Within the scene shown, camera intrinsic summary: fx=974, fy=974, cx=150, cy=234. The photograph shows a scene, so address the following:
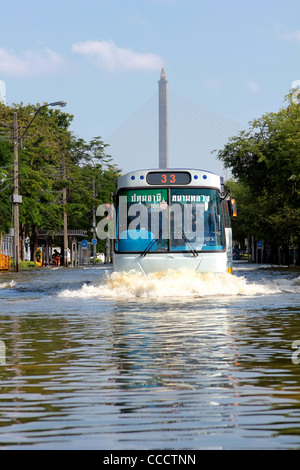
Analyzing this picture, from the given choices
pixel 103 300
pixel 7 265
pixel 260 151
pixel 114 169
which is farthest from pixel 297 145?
pixel 114 169

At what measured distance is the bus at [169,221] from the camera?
24.5m

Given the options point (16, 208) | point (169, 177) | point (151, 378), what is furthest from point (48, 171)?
point (151, 378)

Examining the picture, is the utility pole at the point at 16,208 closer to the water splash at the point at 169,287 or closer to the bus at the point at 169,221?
the bus at the point at 169,221

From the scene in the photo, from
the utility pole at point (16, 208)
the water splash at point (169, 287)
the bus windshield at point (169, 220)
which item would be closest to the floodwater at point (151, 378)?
the water splash at point (169, 287)

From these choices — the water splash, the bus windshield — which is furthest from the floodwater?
the bus windshield

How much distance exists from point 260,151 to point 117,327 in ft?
154

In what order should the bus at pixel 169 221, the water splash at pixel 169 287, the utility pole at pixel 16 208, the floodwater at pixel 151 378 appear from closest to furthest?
the floodwater at pixel 151 378 < the water splash at pixel 169 287 < the bus at pixel 169 221 < the utility pole at pixel 16 208

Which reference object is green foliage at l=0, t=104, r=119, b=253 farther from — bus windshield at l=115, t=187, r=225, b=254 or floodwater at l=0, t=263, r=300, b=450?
floodwater at l=0, t=263, r=300, b=450

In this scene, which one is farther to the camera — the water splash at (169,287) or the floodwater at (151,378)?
the water splash at (169,287)

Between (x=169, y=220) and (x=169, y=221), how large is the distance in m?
0.03

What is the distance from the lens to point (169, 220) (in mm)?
24875

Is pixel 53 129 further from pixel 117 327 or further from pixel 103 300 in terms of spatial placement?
pixel 117 327

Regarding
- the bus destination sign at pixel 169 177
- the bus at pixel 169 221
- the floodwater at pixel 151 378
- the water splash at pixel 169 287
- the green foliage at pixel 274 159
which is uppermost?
the green foliage at pixel 274 159

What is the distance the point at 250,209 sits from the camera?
94938 millimetres
